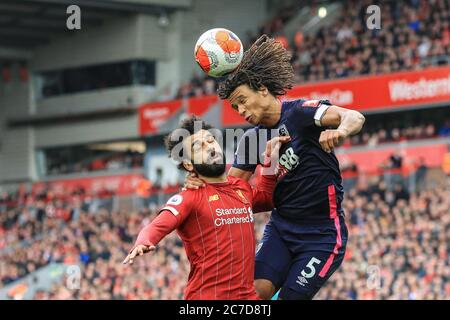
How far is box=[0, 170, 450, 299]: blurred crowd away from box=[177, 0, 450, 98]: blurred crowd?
21.7ft

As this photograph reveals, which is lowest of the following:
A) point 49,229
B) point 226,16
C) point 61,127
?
point 49,229

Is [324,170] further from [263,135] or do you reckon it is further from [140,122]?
[140,122]

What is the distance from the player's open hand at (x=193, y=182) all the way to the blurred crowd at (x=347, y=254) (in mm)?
9105

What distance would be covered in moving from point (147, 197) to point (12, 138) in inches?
581

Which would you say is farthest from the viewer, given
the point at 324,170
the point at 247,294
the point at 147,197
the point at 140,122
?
the point at 140,122

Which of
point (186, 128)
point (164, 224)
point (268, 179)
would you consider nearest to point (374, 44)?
point (268, 179)

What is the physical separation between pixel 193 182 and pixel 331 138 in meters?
0.98

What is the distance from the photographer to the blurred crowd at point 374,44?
93.5 ft

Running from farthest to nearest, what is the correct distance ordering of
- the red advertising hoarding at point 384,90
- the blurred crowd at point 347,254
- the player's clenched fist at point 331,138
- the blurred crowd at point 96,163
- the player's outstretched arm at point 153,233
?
the blurred crowd at point 96,163, the red advertising hoarding at point 384,90, the blurred crowd at point 347,254, the player's clenched fist at point 331,138, the player's outstretched arm at point 153,233

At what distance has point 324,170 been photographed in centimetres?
789

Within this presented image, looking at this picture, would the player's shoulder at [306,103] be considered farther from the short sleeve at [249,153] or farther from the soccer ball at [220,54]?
the soccer ball at [220,54]

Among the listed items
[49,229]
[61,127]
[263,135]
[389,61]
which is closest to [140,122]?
[61,127]

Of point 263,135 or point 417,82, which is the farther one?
point 417,82

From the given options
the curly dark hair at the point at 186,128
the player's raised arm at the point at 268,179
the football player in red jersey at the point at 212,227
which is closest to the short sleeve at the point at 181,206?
the football player in red jersey at the point at 212,227
